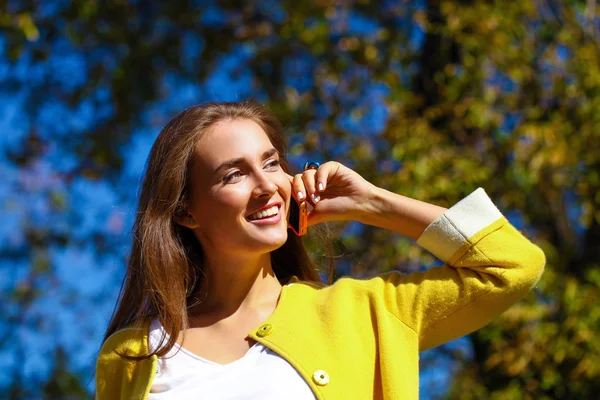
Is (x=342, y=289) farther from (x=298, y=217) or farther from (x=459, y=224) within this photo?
(x=459, y=224)

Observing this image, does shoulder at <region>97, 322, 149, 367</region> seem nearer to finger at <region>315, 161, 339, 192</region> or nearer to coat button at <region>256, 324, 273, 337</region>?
coat button at <region>256, 324, 273, 337</region>

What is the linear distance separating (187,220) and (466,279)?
0.73 metres

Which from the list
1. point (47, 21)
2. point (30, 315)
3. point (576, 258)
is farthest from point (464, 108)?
point (30, 315)

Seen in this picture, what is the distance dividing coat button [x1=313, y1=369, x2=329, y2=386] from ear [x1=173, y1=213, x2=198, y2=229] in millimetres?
527

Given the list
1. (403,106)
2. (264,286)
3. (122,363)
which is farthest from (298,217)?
(403,106)

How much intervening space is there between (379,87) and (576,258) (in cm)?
139

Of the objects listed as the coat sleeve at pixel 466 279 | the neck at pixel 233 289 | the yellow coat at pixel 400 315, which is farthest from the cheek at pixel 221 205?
the coat sleeve at pixel 466 279

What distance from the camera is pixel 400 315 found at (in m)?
2.19

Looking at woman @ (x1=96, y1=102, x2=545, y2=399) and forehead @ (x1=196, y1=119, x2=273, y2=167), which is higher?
forehead @ (x1=196, y1=119, x2=273, y2=167)

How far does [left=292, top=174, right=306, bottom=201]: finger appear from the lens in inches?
90.9

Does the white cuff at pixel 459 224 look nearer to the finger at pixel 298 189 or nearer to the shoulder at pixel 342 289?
the shoulder at pixel 342 289

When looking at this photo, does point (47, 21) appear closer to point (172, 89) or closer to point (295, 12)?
point (172, 89)

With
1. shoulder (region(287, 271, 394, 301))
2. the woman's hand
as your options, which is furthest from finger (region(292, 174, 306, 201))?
shoulder (region(287, 271, 394, 301))

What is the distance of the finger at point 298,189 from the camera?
231cm
